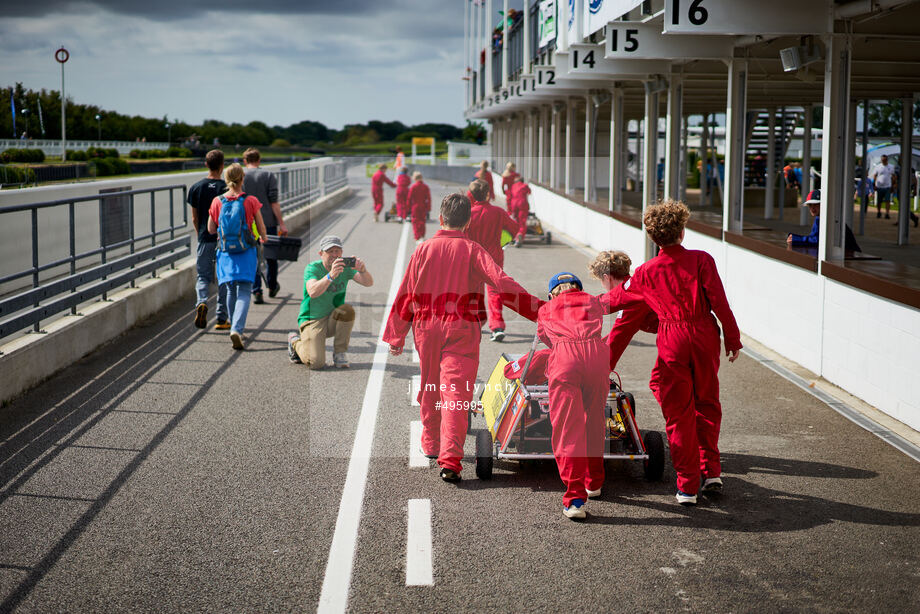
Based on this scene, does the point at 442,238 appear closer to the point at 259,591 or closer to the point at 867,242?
the point at 259,591

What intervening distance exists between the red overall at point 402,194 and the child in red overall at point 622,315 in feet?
74.8

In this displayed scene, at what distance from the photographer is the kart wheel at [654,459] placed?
6484 mm

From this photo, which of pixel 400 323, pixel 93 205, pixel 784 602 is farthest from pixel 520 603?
pixel 93 205

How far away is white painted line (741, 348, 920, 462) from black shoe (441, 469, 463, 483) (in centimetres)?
304

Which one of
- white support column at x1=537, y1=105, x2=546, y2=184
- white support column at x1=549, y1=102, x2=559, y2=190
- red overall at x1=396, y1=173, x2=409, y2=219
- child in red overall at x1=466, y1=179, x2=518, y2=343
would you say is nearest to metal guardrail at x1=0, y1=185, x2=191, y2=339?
child in red overall at x1=466, y1=179, x2=518, y2=343

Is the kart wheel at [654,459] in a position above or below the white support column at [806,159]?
below

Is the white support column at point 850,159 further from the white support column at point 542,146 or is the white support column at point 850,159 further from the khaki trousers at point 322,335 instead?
the white support column at point 542,146

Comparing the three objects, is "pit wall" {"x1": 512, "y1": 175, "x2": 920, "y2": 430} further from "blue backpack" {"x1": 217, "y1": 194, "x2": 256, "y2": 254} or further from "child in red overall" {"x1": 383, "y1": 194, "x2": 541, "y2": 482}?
"blue backpack" {"x1": 217, "y1": 194, "x2": 256, "y2": 254}

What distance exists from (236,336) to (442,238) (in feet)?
16.0

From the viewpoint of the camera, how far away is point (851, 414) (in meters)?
8.19


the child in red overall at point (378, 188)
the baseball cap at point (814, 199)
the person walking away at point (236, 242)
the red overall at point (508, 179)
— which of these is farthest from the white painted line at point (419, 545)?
the child in red overall at point (378, 188)

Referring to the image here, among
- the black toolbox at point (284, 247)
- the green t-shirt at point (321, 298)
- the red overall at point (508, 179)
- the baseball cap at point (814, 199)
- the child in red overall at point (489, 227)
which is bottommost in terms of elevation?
the green t-shirt at point (321, 298)

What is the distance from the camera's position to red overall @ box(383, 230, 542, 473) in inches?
254

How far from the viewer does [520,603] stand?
4602mm
